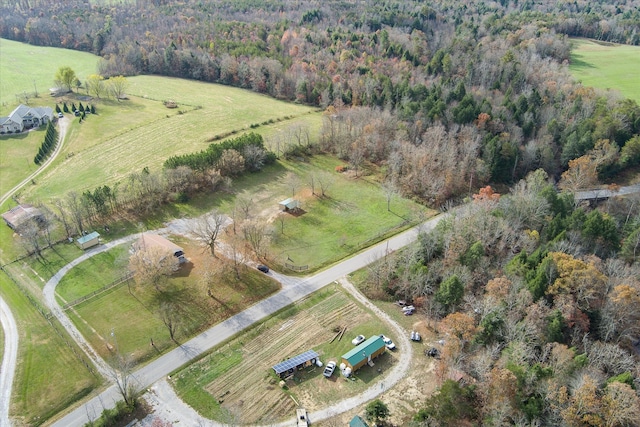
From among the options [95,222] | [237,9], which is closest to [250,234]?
[95,222]

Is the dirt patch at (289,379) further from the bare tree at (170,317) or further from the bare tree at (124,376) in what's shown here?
the bare tree at (170,317)

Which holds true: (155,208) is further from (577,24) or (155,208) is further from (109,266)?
(577,24)

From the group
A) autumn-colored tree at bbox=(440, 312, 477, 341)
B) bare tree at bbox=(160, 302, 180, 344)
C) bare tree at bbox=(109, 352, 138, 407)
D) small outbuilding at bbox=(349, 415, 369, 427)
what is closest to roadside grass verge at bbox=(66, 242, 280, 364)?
bare tree at bbox=(160, 302, 180, 344)

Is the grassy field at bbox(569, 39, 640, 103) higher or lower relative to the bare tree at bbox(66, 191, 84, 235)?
higher

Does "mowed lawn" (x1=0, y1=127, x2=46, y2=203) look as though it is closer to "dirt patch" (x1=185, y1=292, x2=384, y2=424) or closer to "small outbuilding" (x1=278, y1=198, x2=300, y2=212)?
"small outbuilding" (x1=278, y1=198, x2=300, y2=212)

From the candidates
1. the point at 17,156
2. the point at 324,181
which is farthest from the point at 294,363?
the point at 17,156

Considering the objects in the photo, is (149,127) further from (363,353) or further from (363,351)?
(363,353)
